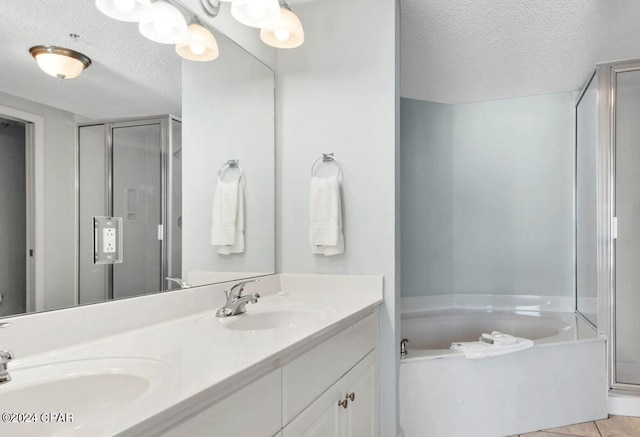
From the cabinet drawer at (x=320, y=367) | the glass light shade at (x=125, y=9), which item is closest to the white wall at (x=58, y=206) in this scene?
the glass light shade at (x=125, y=9)

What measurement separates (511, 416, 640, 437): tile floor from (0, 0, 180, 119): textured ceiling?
2.59 metres

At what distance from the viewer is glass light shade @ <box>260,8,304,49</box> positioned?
181 cm

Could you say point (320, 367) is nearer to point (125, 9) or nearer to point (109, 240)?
point (109, 240)

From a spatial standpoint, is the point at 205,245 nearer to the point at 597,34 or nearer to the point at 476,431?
the point at 476,431

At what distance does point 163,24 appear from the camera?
4.96 feet

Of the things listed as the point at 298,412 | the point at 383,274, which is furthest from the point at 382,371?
the point at 298,412

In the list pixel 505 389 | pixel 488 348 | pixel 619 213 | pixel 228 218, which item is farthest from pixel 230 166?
pixel 619 213

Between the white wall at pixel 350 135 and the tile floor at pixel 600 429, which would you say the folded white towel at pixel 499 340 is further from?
the white wall at pixel 350 135

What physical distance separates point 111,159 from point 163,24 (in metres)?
0.54

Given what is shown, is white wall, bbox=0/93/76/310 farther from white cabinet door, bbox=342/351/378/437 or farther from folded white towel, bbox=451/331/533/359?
folded white towel, bbox=451/331/533/359

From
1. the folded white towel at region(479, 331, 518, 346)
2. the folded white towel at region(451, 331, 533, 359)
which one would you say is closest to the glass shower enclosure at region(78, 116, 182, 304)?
the folded white towel at region(451, 331, 533, 359)

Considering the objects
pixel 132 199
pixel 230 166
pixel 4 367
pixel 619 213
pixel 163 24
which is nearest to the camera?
pixel 4 367

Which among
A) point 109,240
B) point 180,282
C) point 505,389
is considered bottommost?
point 505,389

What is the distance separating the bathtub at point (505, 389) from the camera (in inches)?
89.3
